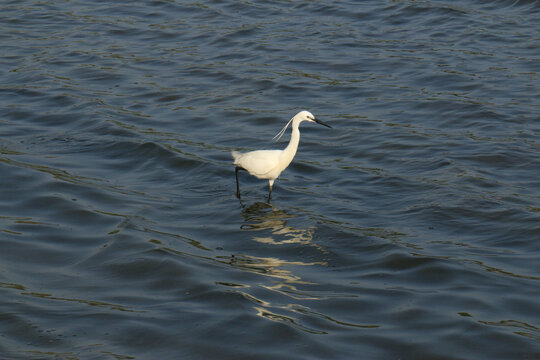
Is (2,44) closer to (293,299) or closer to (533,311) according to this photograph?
(293,299)

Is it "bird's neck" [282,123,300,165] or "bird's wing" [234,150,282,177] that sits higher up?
"bird's neck" [282,123,300,165]

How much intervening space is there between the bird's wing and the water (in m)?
0.45

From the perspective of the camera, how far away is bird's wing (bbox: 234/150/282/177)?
10117mm

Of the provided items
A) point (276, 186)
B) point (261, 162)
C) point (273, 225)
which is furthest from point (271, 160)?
point (273, 225)

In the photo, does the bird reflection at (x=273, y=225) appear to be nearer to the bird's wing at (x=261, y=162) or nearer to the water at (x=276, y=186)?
the water at (x=276, y=186)

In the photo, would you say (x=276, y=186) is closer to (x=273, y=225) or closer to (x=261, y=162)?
(x=261, y=162)

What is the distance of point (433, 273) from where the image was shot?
7.88m

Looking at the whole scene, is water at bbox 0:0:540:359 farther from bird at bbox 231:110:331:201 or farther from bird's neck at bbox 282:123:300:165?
bird's neck at bbox 282:123:300:165

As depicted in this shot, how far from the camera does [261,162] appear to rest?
10.1m

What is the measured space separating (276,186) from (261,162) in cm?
85

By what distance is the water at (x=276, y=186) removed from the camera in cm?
685

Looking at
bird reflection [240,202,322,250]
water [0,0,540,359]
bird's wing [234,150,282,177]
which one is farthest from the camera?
bird's wing [234,150,282,177]

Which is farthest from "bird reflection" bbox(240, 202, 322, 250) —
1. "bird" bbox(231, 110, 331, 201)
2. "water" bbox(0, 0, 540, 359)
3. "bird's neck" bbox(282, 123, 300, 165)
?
"bird's neck" bbox(282, 123, 300, 165)

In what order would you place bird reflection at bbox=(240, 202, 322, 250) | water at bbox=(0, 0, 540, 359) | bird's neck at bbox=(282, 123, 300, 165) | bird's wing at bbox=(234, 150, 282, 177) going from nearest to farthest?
water at bbox=(0, 0, 540, 359)
bird reflection at bbox=(240, 202, 322, 250)
bird's wing at bbox=(234, 150, 282, 177)
bird's neck at bbox=(282, 123, 300, 165)
